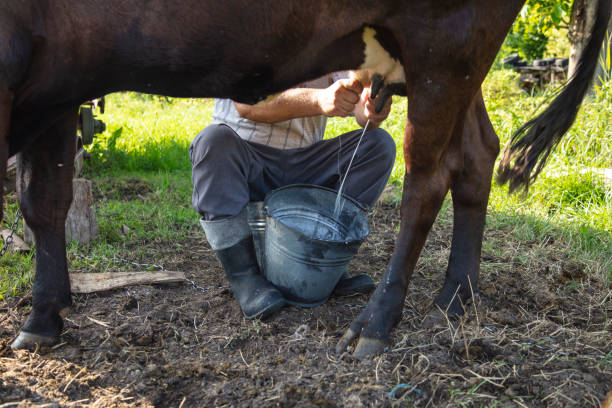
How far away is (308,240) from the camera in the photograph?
239 cm

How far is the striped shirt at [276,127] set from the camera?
2.87 metres

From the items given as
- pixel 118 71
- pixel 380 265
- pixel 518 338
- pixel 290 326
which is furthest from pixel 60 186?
pixel 518 338

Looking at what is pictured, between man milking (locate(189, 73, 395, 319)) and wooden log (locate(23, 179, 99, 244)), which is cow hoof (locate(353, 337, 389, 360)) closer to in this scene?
man milking (locate(189, 73, 395, 319))

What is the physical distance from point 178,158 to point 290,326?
367 cm

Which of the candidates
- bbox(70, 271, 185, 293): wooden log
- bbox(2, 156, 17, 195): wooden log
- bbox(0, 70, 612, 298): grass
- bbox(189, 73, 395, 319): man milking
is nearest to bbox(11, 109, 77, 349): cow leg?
bbox(70, 271, 185, 293): wooden log

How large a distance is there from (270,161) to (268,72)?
91cm

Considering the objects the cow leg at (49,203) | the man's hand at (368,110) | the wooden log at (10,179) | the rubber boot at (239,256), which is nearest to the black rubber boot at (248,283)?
the rubber boot at (239,256)

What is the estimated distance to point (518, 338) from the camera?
7.37 feet

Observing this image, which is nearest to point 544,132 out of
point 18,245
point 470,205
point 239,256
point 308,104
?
point 470,205

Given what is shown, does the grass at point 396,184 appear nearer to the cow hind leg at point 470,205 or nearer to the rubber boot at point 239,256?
the cow hind leg at point 470,205

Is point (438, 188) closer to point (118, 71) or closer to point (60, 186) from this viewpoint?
point (118, 71)

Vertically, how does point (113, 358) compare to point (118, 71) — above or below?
below

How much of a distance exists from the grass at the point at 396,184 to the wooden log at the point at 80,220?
0.07 metres

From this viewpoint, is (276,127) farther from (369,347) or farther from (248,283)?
(369,347)
